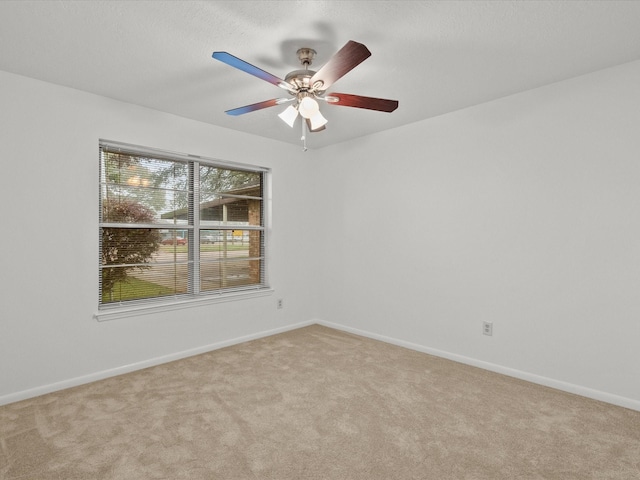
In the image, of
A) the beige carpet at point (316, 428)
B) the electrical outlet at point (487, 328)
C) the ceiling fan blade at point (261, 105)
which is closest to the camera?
the beige carpet at point (316, 428)

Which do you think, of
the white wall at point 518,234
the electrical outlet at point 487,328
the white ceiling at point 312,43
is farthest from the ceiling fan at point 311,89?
the electrical outlet at point 487,328

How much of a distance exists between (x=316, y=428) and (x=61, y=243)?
2.44 m

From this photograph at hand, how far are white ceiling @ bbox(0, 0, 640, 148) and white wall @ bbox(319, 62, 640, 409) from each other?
33 cm

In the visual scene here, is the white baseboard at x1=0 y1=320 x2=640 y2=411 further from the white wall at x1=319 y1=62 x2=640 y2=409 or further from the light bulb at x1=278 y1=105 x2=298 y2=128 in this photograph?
the light bulb at x1=278 y1=105 x2=298 y2=128

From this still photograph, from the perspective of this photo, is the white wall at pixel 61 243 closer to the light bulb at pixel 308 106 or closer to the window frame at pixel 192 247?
the window frame at pixel 192 247

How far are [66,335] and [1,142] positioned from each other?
153 centimetres

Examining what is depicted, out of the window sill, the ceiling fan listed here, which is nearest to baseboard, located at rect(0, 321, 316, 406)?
the window sill

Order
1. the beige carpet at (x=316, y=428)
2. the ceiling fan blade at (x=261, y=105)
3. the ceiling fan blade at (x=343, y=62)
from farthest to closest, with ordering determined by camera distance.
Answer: the ceiling fan blade at (x=261, y=105)
the beige carpet at (x=316, y=428)
the ceiling fan blade at (x=343, y=62)

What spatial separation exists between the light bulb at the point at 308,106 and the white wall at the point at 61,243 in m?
1.81

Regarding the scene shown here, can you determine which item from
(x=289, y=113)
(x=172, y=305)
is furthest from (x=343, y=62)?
(x=172, y=305)

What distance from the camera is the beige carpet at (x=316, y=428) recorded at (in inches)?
72.8

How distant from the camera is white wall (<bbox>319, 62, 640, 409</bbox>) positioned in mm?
2557

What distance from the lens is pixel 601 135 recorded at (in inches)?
103

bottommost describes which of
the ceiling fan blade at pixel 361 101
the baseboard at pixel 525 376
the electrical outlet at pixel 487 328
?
the baseboard at pixel 525 376
